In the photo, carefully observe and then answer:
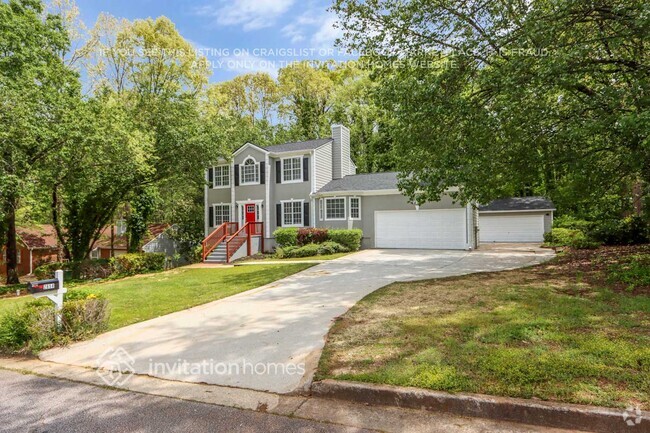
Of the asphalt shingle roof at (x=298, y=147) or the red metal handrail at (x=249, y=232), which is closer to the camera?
the red metal handrail at (x=249, y=232)

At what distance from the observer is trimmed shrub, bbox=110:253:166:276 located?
16.1 metres

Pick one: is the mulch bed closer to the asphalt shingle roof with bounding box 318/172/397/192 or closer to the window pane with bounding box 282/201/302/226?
the asphalt shingle roof with bounding box 318/172/397/192

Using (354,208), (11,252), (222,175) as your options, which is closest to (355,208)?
Result: (354,208)

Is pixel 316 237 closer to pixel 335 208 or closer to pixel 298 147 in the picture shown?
pixel 335 208

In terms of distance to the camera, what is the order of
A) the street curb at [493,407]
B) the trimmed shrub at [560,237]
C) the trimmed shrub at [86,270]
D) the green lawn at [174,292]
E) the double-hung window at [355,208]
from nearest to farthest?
the street curb at [493,407] < the green lawn at [174,292] < the trimmed shrub at [86,270] < the trimmed shrub at [560,237] < the double-hung window at [355,208]

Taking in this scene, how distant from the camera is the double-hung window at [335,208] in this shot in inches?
774

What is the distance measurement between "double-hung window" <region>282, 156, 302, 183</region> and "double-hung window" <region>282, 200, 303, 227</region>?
1.32 meters

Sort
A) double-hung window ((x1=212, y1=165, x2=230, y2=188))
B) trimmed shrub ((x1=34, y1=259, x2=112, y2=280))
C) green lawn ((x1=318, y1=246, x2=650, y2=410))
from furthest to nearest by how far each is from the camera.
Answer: double-hung window ((x1=212, y1=165, x2=230, y2=188)) → trimmed shrub ((x1=34, y1=259, x2=112, y2=280)) → green lawn ((x1=318, y1=246, x2=650, y2=410))

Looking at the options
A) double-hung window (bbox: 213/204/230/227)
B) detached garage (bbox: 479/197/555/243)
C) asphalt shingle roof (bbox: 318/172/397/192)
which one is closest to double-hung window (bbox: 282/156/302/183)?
asphalt shingle roof (bbox: 318/172/397/192)

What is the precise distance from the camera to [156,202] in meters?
20.9

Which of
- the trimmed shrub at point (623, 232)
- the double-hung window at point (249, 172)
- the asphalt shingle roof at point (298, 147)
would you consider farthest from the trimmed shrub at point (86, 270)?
the trimmed shrub at point (623, 232)

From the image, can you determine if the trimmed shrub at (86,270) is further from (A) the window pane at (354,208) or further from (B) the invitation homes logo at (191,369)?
(B) the invitation homes logo at (191,369)

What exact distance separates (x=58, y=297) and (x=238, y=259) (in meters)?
13.1

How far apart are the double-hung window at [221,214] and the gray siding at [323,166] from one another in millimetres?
5997
